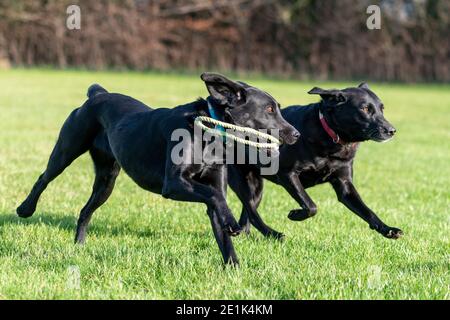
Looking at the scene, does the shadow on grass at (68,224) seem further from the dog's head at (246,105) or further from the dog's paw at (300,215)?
the dog's head at (246,105)

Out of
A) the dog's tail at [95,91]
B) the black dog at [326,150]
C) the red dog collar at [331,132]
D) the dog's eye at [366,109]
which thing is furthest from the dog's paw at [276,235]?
the dog's tail at [95,91]

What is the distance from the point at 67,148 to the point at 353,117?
2.40 meters

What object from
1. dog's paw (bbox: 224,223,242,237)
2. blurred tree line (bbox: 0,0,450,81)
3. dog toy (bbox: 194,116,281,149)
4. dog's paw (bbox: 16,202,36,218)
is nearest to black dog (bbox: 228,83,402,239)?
dog toy (bbox: 194,116,281,149)

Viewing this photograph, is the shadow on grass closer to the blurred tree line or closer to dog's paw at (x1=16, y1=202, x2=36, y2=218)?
dog's paw at (x1=16, y1=202, x2=36, y2=218)

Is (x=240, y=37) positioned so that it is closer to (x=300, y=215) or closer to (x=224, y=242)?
(x=300, y=215)

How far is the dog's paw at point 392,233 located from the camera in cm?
560

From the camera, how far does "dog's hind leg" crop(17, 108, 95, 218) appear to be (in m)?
5.87

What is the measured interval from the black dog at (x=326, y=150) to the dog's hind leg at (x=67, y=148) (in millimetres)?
1360

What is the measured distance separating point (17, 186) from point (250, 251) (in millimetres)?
3960

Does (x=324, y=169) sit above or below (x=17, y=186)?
above

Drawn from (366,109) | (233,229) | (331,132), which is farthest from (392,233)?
(233,229)
